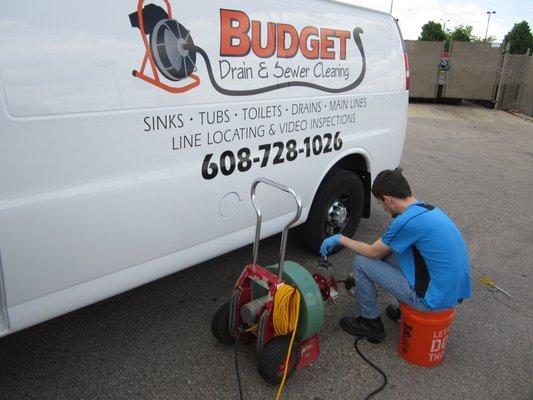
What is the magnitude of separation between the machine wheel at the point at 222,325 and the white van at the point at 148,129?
1.27 feet

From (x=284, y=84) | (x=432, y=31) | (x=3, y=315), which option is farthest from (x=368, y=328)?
(x=432, y=31)

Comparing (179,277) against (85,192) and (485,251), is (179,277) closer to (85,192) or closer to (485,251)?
(85,192)

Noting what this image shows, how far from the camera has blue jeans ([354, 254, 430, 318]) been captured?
2926 mm

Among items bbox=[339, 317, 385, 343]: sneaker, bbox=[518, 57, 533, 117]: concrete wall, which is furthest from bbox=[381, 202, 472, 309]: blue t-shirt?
bbox=[518, 57, 533, 117]: concrete wall

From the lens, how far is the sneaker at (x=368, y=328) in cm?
321

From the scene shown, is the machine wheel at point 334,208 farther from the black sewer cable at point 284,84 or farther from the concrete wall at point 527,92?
the concrete wall at point 527,92

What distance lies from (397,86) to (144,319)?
2984mm

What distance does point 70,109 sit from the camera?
7.22 ft

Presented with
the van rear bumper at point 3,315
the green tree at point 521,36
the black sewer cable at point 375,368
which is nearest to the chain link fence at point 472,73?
the black sewer cable at point 375,368

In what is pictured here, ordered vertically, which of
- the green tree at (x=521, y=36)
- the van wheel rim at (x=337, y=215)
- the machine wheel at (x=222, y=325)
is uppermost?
the green tree at (x=521, y=36)

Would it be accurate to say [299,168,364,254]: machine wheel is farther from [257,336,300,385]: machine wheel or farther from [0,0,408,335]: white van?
[257,336,300,385]: machine wheel

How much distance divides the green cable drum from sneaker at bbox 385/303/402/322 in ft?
3.09

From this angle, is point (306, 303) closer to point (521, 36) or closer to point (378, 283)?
point (378, 283)

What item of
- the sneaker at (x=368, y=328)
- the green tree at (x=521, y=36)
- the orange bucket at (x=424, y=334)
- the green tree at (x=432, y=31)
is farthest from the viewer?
the green tree at (x=432, y=31)
